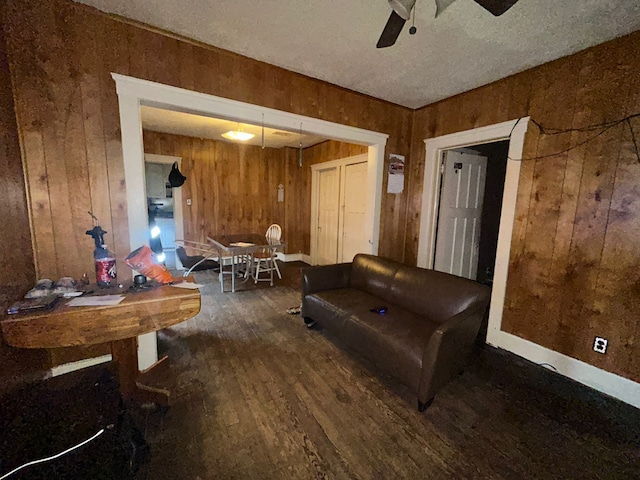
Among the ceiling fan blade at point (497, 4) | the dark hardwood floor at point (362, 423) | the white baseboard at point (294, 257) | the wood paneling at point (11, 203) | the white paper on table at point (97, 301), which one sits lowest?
the dark hardwood floor at point (362, 423)

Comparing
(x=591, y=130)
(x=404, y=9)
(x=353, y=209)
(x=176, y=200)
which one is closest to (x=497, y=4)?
(x=404, y=9)

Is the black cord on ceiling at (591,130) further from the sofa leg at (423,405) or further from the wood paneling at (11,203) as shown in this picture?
the wood paneling at (11,203)

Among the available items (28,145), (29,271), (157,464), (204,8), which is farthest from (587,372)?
(28,145)

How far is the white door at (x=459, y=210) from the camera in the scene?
10.5ft

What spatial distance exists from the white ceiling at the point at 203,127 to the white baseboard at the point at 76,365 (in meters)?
3.03

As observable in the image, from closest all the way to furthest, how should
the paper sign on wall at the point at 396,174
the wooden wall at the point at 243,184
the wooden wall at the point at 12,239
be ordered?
the wooden wall at the point at 12,239, the paper sign on wall at the point at 396,174, the wooden wall at the point at 243,184

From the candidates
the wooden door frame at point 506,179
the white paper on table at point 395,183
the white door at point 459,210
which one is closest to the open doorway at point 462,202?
the white door at point 459,210

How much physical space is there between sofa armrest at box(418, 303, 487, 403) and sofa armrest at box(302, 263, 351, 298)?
1299mm

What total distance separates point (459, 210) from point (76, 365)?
4.14 m

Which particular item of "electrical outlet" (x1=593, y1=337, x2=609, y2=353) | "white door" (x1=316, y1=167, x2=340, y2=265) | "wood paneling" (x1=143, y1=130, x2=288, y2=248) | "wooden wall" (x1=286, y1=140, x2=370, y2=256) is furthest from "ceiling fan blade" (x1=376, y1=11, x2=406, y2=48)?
"wood paneling" (x1=143, y1=130, x2=288, y2=248)

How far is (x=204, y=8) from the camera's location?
171 cm

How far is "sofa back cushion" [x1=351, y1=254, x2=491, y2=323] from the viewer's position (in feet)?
6.46

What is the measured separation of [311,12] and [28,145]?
2.04 m

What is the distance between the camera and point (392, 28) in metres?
1.35
